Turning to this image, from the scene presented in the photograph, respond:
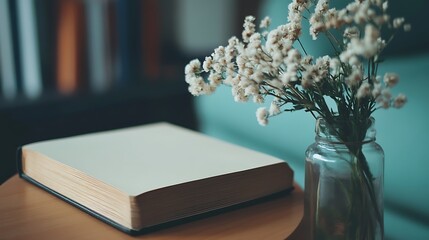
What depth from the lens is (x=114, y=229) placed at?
63 centimetres

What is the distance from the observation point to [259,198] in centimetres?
71

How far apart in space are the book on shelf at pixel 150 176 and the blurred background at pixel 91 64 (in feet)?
1.85

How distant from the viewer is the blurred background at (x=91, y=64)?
1.41 m

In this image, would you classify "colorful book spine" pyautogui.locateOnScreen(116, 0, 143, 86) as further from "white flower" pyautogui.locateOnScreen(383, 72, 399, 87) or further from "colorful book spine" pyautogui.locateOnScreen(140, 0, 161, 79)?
"white flower" pyautogui.locateOnScreen(383, 72, 399, 87)

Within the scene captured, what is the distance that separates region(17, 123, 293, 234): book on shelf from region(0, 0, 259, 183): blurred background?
0.56 meters

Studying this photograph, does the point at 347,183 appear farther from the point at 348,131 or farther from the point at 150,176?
the point at 150,176

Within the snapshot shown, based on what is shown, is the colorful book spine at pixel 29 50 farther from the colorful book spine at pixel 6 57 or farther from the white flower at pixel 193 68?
the white flower at pixel 193 68

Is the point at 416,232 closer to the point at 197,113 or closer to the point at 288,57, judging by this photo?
the point at 288,57

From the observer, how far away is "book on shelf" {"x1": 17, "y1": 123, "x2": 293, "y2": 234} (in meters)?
0.63

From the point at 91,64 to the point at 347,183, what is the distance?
113 centimetres

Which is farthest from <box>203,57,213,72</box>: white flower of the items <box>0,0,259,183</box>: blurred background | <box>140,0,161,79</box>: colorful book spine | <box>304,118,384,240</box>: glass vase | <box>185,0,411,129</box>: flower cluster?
<box>140,0,161,79</box>: colorful book spine

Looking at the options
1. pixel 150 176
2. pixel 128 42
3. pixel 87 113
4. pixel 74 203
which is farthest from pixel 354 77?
pixel 128 42

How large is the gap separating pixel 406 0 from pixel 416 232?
33 centimetres

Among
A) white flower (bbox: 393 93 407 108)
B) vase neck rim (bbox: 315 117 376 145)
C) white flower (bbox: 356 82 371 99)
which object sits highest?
white flower (bbox: 356 82 371 99)
